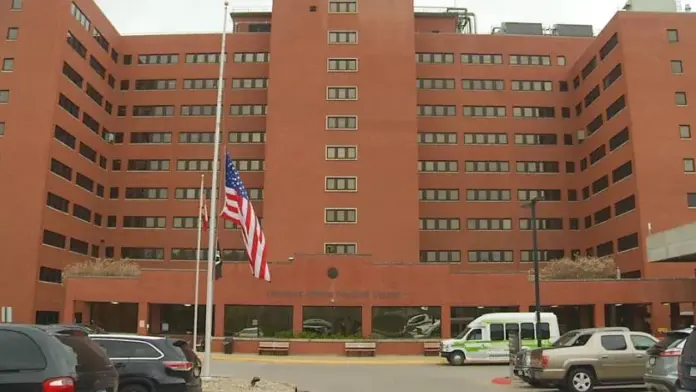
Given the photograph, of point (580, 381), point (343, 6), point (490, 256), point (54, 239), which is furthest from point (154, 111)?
point (580, 381)

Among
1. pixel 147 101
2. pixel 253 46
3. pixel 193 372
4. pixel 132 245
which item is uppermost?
pixel 253 46

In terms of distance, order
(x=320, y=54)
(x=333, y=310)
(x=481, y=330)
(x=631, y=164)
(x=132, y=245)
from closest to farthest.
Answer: (x=481, y=330)
(x=333, y=310)
(x=631, y=164)
(x=320, y=54)
(x=132, y=245)

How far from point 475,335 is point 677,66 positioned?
36.7m

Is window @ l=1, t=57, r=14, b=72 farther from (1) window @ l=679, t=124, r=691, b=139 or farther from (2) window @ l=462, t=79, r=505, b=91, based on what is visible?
(1) window @ l=679, t=124, r=691, b=139

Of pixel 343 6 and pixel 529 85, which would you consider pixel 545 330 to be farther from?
pixel 529 85

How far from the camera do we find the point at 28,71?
5691 centimetres

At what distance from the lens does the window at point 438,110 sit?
67.6m

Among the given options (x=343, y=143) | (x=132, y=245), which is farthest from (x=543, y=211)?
(x=132, y=245)

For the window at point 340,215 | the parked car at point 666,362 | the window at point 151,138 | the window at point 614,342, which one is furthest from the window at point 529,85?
the parked car at point 666,362

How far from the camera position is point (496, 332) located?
32875 millimetres

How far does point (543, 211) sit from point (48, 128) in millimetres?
46549

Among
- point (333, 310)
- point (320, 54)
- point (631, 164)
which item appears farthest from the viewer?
point (320, 54)

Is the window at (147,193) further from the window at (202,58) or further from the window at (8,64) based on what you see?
the window at (8,64)

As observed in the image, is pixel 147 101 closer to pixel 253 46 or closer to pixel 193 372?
pixel 253 46
